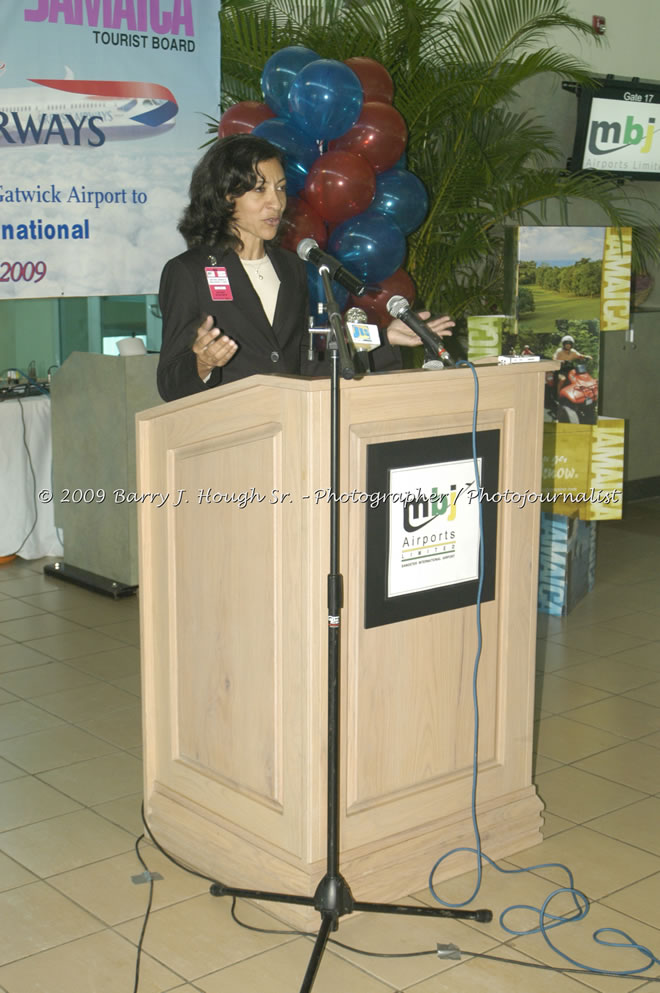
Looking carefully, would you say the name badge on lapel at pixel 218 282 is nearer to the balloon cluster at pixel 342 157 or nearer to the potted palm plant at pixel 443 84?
the balloon cluster at pixel 342 157

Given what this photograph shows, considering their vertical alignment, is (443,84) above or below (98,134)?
above

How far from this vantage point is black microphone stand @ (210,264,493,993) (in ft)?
6.75

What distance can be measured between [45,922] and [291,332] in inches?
59.9

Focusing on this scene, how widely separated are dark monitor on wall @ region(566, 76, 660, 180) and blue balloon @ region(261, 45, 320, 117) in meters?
2.97

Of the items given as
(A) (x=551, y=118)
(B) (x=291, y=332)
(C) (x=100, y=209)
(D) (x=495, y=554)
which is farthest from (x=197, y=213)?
(A) (x=551, y=118)

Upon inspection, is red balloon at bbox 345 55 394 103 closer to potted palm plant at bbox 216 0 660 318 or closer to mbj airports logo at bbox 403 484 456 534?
potted palm plant at bbox 216 0 660 318

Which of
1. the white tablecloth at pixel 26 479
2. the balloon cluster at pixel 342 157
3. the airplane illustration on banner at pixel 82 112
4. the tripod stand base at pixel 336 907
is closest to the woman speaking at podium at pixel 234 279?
the tripod stand base at pixel 336 907

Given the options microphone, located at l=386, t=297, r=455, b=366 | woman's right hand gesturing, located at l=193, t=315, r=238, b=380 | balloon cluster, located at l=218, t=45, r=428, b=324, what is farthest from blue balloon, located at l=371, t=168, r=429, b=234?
woman's right hand gesturing, located at l=193, t=315, r=238, b=380

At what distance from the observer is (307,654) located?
7.40ft

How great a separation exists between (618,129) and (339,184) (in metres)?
3.49

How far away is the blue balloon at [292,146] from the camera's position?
4250 millimetres

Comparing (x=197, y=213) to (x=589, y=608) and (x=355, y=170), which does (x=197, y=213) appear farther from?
(x=589, y=608)

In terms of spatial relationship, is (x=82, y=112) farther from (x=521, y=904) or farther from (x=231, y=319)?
(x=521, y=904)

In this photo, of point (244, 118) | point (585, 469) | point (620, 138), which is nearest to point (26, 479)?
point (244, 118)
